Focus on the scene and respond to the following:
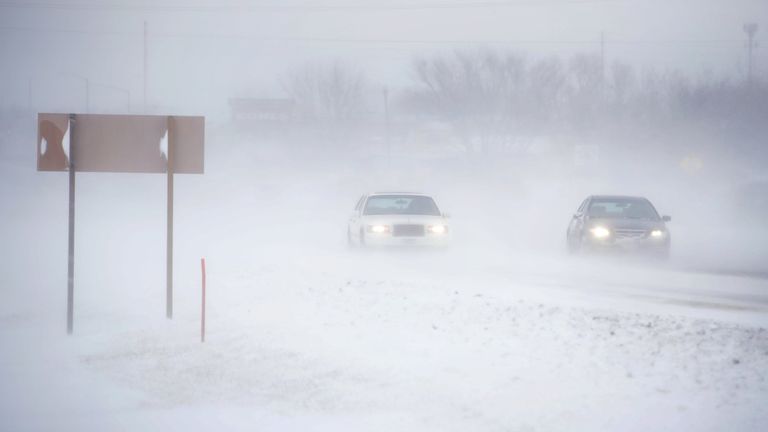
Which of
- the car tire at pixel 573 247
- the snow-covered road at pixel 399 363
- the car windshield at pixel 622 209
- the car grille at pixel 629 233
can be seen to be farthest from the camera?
the car tire at pixel 573 247

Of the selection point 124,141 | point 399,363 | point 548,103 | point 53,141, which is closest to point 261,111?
point 548,103

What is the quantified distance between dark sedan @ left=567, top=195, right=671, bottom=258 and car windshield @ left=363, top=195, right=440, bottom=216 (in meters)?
3.52

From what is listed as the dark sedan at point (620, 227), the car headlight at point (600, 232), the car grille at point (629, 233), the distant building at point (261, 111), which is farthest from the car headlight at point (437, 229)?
the distant building at point (261, 111)

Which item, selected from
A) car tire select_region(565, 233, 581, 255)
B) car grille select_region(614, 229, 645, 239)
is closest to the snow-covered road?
car grille select_region(614, 229, 645, 239)

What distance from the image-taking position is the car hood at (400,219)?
63.4 ft

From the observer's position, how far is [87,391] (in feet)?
26.5

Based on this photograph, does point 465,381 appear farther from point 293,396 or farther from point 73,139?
point 73,139

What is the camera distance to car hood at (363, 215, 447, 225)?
19312 mm

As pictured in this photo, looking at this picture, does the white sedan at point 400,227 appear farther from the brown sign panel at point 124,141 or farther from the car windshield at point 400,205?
the brown sign panel at point 124,141

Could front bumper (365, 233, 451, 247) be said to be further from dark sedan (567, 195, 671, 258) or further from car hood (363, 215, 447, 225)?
dark sedan (567, 195, 671, 258)

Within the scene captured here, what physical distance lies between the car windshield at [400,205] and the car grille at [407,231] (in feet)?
2.72

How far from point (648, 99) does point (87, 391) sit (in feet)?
169

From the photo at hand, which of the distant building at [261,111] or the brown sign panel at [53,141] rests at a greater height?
the distant building at [261,111]

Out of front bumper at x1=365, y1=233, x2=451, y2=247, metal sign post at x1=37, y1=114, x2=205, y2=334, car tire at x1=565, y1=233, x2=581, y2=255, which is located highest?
metal sign post at x1=37, y1=114, x2=205, y2=334
